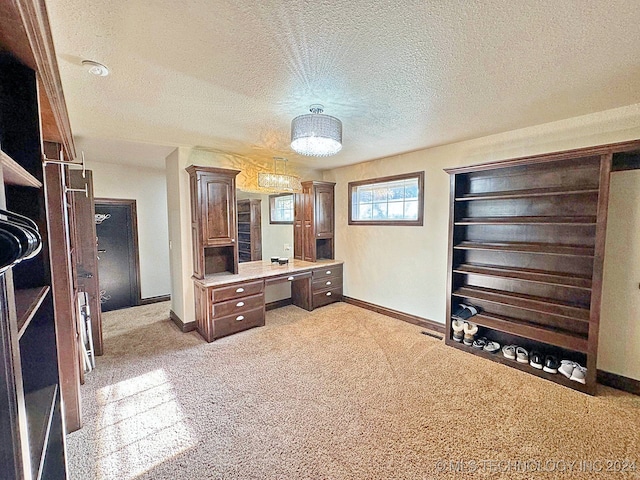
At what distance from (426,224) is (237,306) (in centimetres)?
273

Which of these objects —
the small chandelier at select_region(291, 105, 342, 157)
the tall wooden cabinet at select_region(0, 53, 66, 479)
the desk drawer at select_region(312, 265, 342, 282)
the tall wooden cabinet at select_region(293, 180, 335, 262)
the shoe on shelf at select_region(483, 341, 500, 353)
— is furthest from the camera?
the tall wooden cabinet at select_region(293, 180, 335, 262)

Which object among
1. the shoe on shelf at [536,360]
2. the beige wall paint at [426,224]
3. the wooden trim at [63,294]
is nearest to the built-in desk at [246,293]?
the beige wall paint at [426,224]

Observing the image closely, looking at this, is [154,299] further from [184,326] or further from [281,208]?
[281,208]

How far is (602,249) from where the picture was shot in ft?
7.78

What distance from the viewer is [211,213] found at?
3648 millimetres

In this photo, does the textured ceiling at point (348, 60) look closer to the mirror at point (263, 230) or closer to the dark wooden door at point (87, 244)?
the dark wooden door at point (87, 244)

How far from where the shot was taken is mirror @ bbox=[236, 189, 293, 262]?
453cm

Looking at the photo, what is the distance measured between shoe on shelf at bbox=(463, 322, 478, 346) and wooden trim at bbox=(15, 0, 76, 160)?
3837 millimetres

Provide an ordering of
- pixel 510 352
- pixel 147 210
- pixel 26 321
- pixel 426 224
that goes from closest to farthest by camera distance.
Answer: pixel 26 321 < pixel 510 352 < pixel 426 224 < pixel 147 210

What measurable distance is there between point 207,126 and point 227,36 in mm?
1545

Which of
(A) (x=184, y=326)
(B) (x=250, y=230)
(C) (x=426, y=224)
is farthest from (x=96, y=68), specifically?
(C) (x=426, y=224)

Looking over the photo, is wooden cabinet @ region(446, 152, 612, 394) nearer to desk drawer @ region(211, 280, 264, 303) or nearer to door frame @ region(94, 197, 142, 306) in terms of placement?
desk drawer @ region(211, 280, 264, 303)

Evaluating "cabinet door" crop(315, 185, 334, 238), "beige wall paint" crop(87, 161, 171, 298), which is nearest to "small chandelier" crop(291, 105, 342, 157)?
"cabinet door" crop(315, 185, 334, 238)

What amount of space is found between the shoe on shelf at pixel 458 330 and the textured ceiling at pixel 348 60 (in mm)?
2165
